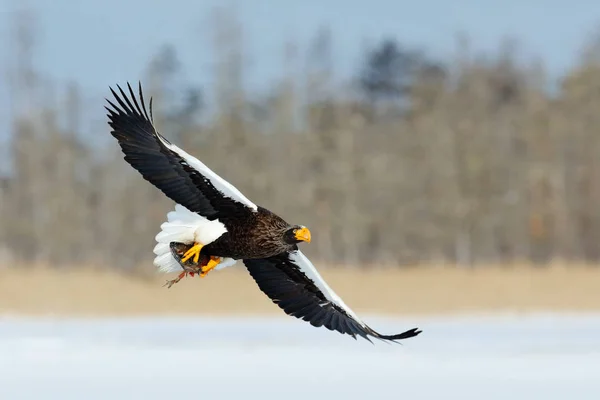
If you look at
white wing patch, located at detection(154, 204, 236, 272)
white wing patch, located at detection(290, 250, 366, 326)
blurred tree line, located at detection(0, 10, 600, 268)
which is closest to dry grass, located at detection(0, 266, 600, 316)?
blurred tree line, located at detection(0, 10, 600, 268)

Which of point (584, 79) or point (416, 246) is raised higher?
point (584, 79)

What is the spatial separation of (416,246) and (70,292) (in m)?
7.43

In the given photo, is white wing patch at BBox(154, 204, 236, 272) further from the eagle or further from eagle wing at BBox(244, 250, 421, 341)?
eagle wing at BBox(244, 250, 421, 341)

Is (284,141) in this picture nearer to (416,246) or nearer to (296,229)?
(416,246)

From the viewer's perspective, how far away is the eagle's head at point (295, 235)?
6.41 meters

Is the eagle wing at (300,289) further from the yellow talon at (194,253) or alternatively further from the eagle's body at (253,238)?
the yellow talon at (194,253)

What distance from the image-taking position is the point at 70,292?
17703 mm

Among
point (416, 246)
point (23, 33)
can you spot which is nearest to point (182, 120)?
point (23, 33)

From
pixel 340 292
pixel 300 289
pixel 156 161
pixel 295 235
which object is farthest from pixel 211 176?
pixel 340 292

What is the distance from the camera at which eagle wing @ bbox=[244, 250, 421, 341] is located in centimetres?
700

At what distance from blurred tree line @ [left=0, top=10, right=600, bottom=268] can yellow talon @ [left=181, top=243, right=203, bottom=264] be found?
49.6 ft

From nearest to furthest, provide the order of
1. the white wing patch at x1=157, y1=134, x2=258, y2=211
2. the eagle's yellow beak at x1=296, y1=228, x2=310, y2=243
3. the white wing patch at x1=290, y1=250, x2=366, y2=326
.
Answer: the white wing patch at x1=157, y1=134, x2=258, y2=211 < the eagle's yellow beak at x1=296, y1=228, x2=310, y2=243 < the white wing patch at x1=290, y1=250, x2=366, y2=326

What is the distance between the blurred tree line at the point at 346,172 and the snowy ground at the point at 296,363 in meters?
8.94

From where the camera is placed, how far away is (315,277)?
23.1 feet
